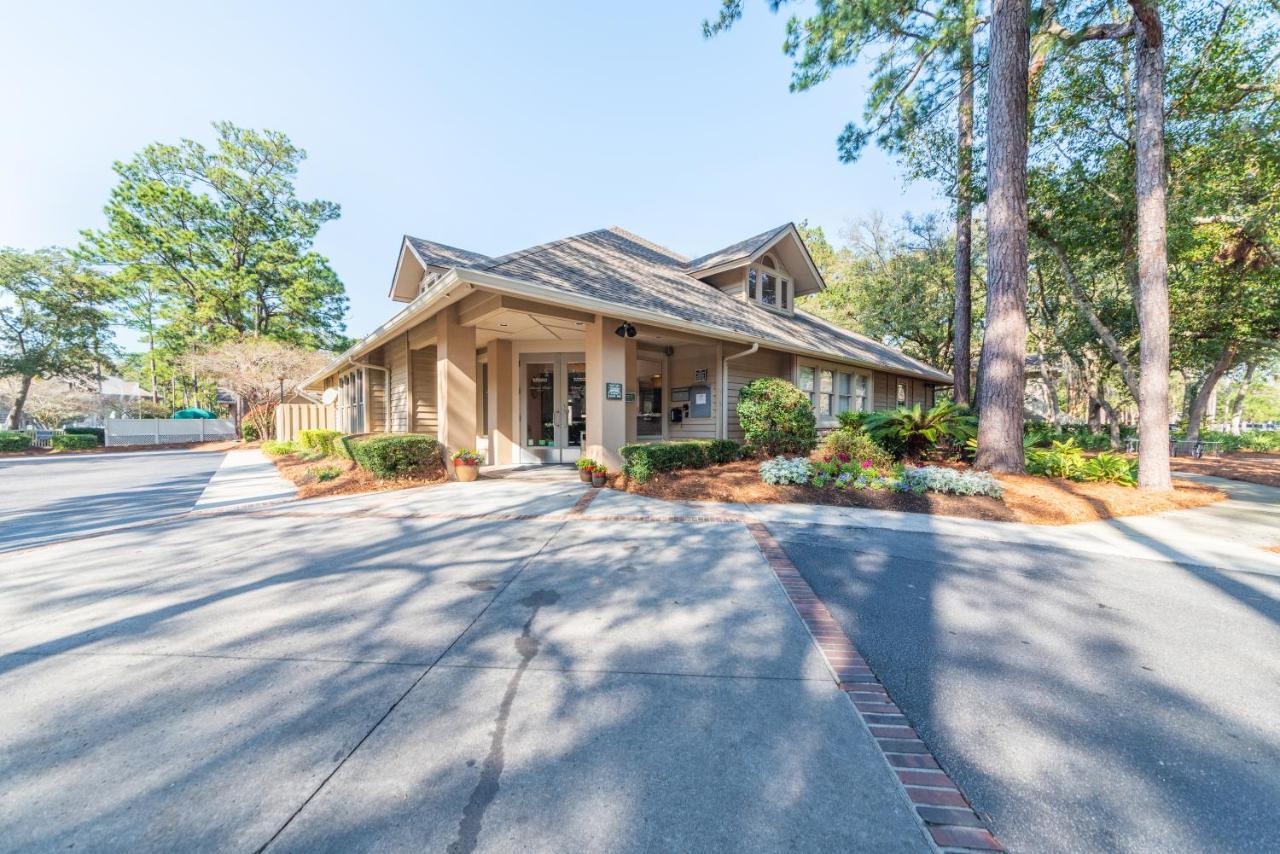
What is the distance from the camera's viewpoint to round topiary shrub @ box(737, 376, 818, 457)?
9.15m

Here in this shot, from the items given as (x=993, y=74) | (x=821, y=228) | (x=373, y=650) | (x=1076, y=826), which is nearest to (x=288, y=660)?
(x=373, y=650)

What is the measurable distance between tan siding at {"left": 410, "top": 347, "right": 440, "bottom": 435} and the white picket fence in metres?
23.8

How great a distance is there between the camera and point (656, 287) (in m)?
9.85

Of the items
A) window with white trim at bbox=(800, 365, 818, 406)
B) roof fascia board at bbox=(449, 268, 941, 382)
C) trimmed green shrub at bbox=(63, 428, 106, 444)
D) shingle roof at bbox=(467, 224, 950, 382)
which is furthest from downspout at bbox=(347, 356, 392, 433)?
trimmed green shrub at bbox=(63, 428, 106, 444)

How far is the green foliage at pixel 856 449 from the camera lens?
7.79m

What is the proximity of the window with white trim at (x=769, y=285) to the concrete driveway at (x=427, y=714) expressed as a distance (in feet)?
34.9

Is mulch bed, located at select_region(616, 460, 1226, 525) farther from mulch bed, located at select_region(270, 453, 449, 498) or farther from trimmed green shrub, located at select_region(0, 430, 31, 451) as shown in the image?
trimmed green shrub, located at select_region(0, 430, 31, 451)

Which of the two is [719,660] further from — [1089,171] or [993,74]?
[1089,171]

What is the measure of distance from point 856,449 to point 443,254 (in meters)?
9.37

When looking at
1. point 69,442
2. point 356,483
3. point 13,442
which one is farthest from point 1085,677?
point 69,442

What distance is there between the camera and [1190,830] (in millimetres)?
1445

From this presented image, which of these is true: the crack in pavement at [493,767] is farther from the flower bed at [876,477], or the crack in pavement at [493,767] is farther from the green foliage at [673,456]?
the flower bed at [876,477]

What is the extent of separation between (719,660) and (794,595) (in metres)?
1.08

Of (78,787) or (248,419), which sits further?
(248,419)
